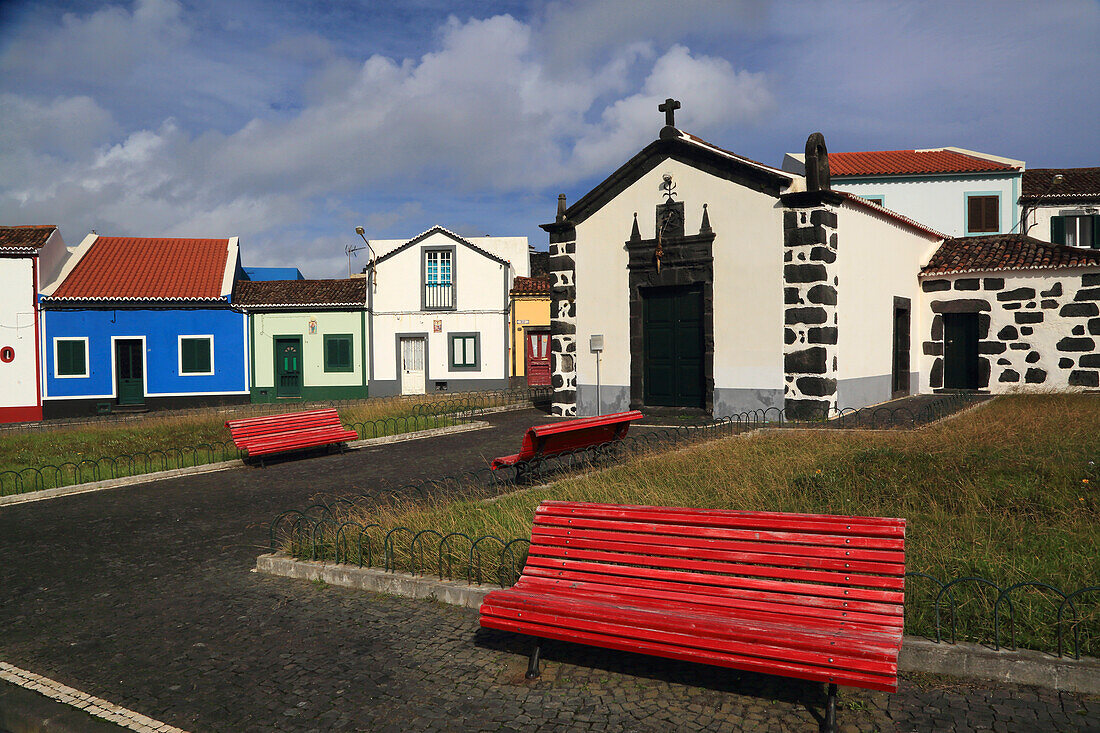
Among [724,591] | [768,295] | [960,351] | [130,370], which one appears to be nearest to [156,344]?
[130,370]

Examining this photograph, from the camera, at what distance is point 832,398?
14.1 meters

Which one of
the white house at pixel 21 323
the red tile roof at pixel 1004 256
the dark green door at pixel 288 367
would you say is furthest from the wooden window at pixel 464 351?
the red tile roof at pixel 1004 256

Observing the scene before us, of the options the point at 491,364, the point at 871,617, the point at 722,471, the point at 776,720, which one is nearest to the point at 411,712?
the point at 776,720

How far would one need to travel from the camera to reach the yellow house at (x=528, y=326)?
91.5 ft

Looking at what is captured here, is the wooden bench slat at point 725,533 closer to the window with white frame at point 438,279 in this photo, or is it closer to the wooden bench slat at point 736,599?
the wooden bench slat at point 736,599

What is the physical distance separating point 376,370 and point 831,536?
2505 centimetres

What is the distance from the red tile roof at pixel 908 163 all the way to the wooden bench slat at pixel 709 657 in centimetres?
2603

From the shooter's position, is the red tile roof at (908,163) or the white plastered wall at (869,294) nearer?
the white plastered wall at (869,294)

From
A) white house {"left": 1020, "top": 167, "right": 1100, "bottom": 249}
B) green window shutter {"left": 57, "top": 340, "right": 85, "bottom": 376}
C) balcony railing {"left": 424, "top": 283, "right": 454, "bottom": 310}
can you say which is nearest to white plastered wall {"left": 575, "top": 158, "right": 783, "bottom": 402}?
balcony railing {"left": 424, "top": 283, "right": 454, "bottom": 310}

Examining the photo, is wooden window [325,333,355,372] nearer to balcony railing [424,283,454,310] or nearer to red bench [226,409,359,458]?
balcony railing [424,283,454,310]

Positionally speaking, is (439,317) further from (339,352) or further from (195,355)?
(195,355)

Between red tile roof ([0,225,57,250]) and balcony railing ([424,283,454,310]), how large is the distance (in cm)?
1248

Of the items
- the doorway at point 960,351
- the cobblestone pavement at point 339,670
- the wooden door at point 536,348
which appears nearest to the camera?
the cobblestone pavement at point 339,670

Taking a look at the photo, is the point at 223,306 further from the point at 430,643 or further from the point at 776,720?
the point at 776,720
